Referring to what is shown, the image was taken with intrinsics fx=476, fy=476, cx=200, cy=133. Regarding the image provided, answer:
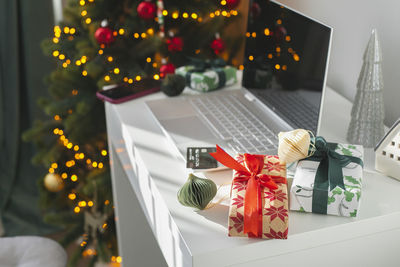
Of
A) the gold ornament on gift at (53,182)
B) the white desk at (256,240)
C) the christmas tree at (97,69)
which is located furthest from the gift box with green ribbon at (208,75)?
the gold ornament on gift at (53,182)

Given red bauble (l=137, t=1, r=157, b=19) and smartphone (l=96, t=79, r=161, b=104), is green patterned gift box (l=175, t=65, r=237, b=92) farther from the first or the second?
red bauble (l=137, t=1, r=157, b=19)

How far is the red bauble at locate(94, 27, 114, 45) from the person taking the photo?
1552 millimetres

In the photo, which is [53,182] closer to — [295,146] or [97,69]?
[97,69]

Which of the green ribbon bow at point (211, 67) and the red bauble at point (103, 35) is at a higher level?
the red bauble at point (103, 35)

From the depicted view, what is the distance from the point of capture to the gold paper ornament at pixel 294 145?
0.93m

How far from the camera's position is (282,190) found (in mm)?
895

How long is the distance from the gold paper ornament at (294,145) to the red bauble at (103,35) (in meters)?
0.82

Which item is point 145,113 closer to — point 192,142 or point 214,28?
point 192,142

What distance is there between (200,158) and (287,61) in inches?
12.5

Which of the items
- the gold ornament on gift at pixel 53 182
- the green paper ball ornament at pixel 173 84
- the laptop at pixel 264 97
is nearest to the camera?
the laptop at pixel 264 97

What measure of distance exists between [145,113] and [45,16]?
97cm

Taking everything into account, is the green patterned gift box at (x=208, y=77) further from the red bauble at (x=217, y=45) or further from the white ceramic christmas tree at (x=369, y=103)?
the white ceramic christmas tree at (x=369, y=103)

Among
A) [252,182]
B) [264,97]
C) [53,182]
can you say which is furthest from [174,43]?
[252,182]

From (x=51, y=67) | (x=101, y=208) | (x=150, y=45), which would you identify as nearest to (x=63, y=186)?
(x=101, y=208)
